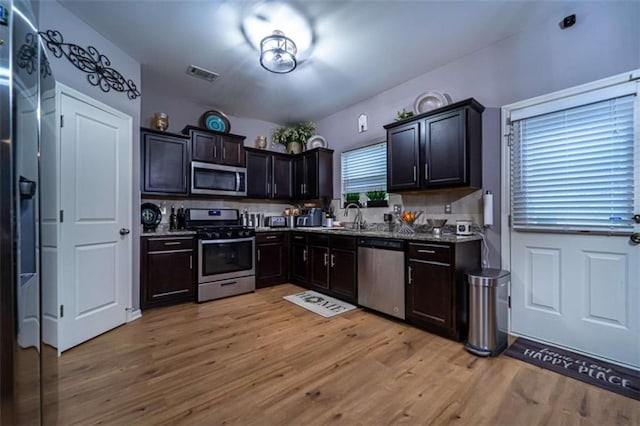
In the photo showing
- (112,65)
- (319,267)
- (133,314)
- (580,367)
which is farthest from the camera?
(319,267)

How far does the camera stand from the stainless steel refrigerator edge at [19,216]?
2.85 feet

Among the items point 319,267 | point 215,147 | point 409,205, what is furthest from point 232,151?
point 409,205

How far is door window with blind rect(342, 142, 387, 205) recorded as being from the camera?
3.87 metres

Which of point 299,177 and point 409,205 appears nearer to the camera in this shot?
point 409,205

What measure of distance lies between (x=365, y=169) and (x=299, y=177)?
1261 mm

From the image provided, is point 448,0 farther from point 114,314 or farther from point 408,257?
point 114,314

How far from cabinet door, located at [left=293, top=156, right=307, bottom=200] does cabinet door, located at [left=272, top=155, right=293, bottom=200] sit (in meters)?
0.07

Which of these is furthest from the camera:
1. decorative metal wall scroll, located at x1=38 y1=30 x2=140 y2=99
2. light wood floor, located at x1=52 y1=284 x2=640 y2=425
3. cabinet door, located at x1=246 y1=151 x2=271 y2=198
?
cabinet door, located at x1=246 y1=151 x2=271 y2=198

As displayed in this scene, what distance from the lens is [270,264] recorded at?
13.9 ft

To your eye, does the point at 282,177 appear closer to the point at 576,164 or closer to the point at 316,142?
the point at 316,142

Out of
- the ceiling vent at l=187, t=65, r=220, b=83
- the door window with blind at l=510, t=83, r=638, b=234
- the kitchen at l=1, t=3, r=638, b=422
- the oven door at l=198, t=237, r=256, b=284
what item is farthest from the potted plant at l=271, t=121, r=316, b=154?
the door window with blind at l=510, t=83, r=638, b=234

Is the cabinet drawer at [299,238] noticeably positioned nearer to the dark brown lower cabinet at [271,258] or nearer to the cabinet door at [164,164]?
the dark brown lower cabinet at [271,258]

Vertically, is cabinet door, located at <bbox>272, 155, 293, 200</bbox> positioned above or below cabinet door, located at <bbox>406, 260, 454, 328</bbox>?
above

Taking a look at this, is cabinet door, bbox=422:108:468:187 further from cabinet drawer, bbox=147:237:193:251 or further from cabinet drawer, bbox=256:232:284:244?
cabinet drawer, bbox=147:237:193:251
